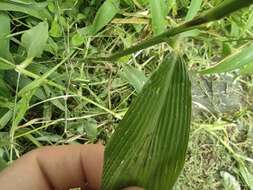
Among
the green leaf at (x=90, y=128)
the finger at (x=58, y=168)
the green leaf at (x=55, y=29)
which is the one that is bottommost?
the finger at (x=58, y=168)

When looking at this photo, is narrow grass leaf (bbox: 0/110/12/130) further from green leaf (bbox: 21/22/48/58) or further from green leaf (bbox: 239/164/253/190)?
green leaf (bbox: 239/164/253/190)

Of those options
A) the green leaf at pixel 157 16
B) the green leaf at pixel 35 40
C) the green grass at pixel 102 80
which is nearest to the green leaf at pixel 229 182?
the green grass at pixel 102 80

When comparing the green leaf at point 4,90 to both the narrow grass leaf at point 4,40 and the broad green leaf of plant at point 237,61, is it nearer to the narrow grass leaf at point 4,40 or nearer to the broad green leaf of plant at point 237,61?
the narrow grass leaf at point 4,40

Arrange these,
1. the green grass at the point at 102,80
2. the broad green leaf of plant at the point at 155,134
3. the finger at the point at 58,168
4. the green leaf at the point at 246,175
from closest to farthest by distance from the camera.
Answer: the broad green leaf of plant at the point at 155,134 < the finger at the point at 58,168 < the green grass at the point at 102,80 < the green leaf at the point at 246,175

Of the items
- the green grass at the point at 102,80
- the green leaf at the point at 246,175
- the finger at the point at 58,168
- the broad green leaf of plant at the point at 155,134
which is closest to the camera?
the broad green leaf of plant at the point at 155,134

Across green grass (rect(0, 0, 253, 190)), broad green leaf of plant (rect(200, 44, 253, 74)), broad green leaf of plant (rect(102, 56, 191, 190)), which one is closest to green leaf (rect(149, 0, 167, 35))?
green grass (rect(0, 0, 253, 190))
